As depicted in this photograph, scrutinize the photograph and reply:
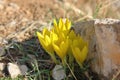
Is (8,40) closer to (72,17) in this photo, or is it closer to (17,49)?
(17,49)

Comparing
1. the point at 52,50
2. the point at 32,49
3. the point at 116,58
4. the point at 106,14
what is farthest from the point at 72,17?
the point at 116,58

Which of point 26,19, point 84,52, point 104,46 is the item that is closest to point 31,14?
point 26,19

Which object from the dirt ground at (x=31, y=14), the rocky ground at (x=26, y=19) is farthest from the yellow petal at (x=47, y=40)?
the dirt ground at (x=31, y=14)

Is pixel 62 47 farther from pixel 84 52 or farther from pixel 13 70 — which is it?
pixel 13 70

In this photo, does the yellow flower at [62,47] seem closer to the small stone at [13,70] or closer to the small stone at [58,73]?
the small stone at [58,73]

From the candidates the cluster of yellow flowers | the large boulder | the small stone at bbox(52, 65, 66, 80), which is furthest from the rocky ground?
the large boulder
